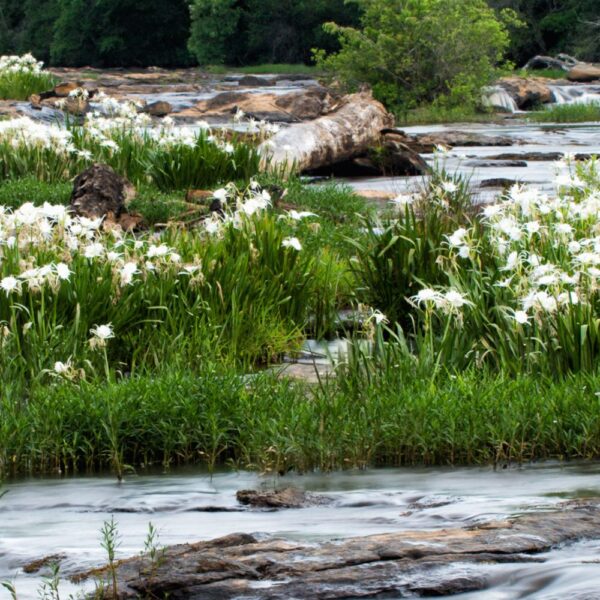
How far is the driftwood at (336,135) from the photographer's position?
16.7m

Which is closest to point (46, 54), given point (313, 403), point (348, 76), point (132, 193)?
point (348, 76)

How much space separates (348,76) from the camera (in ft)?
120

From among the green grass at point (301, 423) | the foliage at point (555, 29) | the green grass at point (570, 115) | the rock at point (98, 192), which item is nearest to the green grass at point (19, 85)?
the green grass at point (570, 115)

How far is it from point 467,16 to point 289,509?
3345 cm

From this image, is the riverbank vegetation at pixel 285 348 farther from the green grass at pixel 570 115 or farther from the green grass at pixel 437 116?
the green grass at pixel 570 115

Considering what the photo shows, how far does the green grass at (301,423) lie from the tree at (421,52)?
29.8 metres

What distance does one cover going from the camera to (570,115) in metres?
34.9

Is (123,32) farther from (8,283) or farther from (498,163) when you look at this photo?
(8,283)

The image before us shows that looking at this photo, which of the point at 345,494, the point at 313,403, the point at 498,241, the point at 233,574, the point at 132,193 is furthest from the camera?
the point at 132,193

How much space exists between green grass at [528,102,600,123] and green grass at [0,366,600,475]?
29.8 m

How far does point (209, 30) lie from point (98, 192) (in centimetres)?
6557

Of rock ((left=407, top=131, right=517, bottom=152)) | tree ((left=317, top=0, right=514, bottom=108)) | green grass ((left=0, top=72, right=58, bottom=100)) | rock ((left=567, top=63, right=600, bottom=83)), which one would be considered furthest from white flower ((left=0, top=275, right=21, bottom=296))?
rock ((left=567, top=63, right=600, bottom=83))

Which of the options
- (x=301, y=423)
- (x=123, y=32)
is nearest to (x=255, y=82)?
(x=123, y=32)

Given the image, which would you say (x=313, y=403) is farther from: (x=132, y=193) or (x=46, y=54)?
(x=46, y=54)
